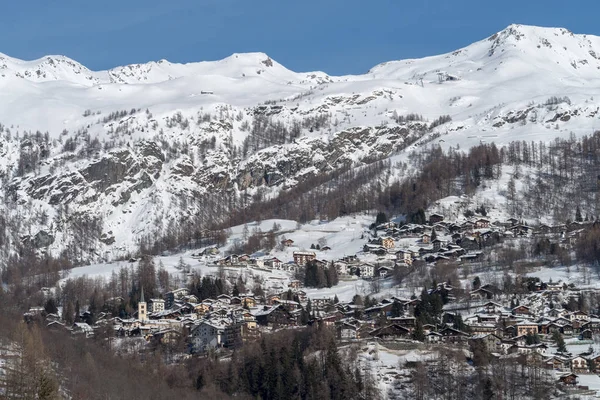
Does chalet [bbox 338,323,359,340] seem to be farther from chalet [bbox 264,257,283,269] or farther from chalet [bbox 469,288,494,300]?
chalet [bbox 264,257,283,269]

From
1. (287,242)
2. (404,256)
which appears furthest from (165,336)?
(287,242)

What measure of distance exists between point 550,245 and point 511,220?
637 inches

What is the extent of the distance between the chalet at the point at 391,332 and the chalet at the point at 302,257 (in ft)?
95.0

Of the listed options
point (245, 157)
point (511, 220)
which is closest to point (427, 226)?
point (511, 220)

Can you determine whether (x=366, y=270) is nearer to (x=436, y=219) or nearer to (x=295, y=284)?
(x=295, y=284)

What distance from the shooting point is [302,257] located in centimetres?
11000

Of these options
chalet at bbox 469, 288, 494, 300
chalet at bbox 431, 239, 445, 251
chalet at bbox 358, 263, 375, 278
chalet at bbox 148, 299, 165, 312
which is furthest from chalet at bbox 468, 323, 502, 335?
chalet at bbox 431, 239, 445, 251

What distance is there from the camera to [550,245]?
100312 millimetres

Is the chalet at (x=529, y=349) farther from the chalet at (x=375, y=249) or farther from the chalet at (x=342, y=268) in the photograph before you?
the chalet at (x=375, y=249)

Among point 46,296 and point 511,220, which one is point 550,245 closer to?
point 511,220

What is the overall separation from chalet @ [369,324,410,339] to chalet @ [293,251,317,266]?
28942mm

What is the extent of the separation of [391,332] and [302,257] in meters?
30.4

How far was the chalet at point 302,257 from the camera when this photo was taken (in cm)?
10931

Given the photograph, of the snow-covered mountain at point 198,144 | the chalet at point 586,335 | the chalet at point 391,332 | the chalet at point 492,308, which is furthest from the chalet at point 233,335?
the snow-covered mountain at point 198,144
